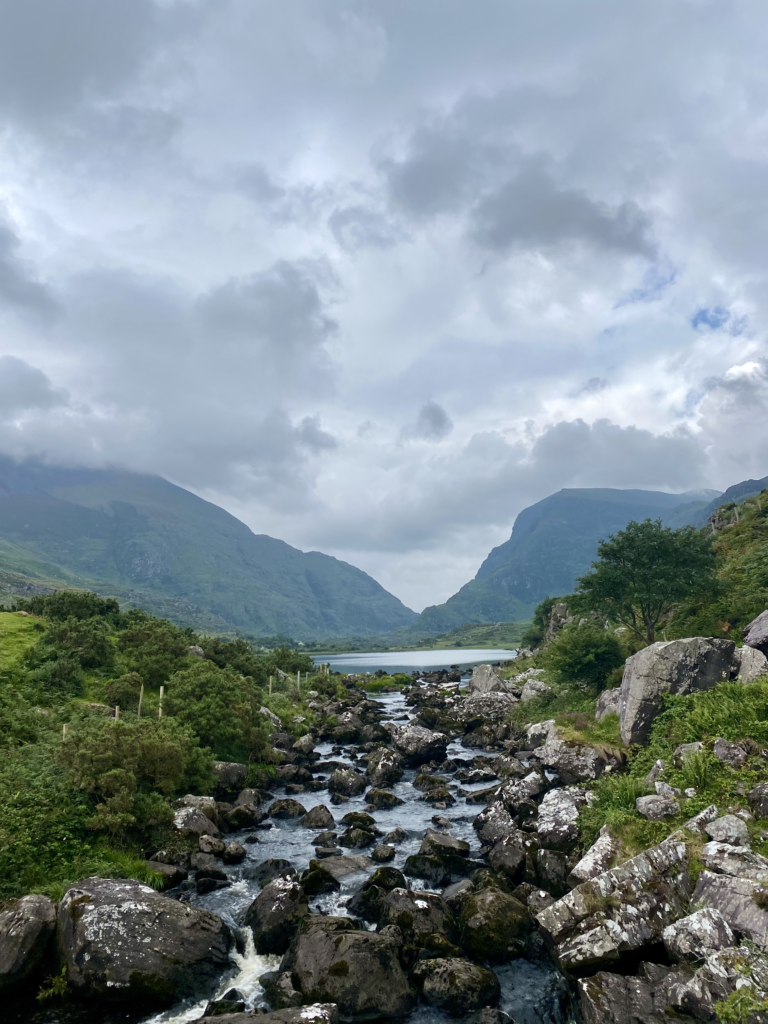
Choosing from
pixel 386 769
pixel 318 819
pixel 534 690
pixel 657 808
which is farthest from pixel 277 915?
pixel 534 690

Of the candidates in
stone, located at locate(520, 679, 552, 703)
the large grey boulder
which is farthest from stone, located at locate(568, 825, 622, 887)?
stone, located at locate(520, 679, 552, 703)

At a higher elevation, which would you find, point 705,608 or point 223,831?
point 705,608

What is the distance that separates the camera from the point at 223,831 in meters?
27.5

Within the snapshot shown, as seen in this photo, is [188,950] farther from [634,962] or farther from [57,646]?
[57,646]

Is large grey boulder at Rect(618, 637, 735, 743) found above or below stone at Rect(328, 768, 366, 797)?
above

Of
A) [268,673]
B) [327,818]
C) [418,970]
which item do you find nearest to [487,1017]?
[418,970]

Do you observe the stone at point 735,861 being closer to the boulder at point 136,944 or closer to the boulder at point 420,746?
the boulder at point 136,944

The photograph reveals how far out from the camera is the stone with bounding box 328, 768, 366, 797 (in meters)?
35.2

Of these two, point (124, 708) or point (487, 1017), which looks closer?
point (487, 1017)

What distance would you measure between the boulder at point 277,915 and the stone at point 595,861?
31.2ft

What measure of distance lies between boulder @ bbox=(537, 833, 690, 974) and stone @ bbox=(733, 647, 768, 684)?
15.1m

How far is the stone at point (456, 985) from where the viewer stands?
47.0ft

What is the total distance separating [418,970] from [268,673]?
57.0 meters

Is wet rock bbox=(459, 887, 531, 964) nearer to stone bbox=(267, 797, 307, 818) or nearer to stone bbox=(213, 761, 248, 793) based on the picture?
stone bbox=(267, 797, 307, 818)
